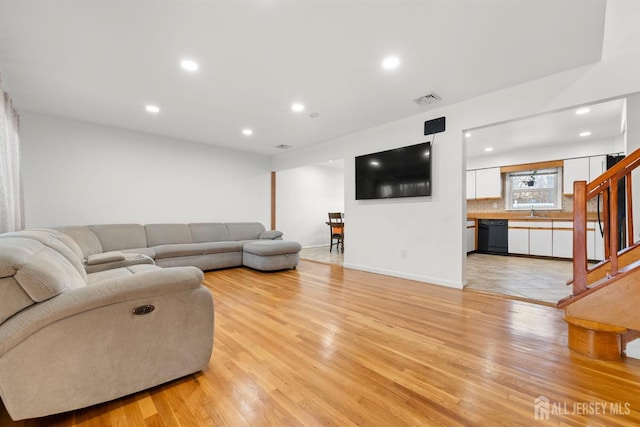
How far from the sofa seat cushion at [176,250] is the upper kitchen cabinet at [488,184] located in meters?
6.56

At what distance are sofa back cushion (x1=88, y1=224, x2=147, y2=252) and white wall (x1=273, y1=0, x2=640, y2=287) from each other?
11.4 ft

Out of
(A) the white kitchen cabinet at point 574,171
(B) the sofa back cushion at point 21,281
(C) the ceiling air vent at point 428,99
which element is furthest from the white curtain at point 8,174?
(A) the white kitchen cabinet at point 574,171

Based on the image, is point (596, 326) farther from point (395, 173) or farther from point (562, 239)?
point (562, 239)

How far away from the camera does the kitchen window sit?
5832 mm

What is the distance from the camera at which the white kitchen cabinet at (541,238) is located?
5359mm

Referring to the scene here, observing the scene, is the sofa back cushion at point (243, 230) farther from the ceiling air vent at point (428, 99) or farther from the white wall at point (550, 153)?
the white wall at point (550, 153)

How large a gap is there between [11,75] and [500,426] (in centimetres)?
499

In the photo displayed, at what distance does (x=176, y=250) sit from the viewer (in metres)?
4.16

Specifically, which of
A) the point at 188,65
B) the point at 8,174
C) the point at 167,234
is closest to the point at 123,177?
the point at 167,234

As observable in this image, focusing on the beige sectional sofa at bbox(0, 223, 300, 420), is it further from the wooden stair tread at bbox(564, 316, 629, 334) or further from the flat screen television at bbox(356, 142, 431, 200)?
the flat screen television at bbox(356, 142, 431, 200)

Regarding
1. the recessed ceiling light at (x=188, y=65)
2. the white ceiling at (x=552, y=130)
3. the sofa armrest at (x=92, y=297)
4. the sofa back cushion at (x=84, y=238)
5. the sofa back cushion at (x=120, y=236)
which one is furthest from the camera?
the sofa back cushion at (x=120, y=236)

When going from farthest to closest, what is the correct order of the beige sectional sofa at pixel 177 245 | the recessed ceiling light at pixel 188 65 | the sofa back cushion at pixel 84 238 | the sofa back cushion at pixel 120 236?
the sofa back cushion at pixel 120 236
the beige sectional sofa at pixel 177 245
the sofa back cushion at pixel 84 238
the recessed ceiling light at pixel 188 65

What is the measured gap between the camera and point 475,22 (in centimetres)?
196

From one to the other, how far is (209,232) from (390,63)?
14.1 feet
